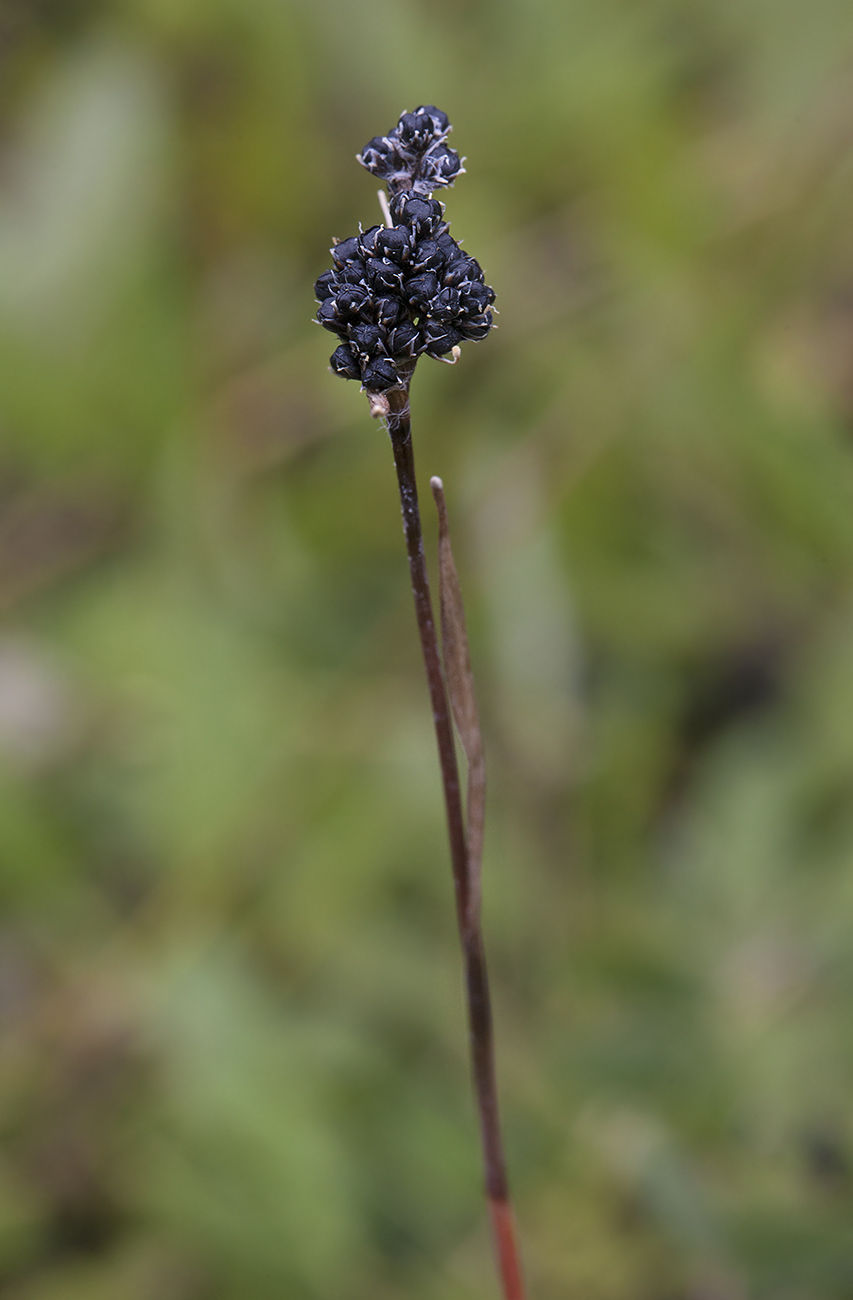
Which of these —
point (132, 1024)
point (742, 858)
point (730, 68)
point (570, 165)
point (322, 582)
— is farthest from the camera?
point (730, 68)

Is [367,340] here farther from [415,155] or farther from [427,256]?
[415,155]

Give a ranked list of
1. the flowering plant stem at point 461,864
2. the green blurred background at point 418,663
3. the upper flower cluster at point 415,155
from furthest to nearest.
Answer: the green blurred background at point 418,663 < the upper flower cluster at point 415,155 < the flowering plant stem at point 461,864

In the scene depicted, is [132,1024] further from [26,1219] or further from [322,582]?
[322,582]

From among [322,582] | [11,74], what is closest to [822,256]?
[322,582]

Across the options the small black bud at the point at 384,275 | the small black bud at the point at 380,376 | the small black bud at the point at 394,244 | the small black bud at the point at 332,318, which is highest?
the small black bud at the point at 394,244

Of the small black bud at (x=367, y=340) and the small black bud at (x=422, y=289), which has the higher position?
the small black bud at (x=422, y=289)

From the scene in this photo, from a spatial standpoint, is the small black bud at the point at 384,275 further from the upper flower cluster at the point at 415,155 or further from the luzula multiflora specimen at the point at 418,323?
the upper flower cluster at the point at 415,155

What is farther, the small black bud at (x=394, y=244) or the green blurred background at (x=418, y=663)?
the green blurred background at (x=418, y=663)

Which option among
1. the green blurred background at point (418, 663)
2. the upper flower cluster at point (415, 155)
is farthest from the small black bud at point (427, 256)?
the green blurred background at point (418, 663)
